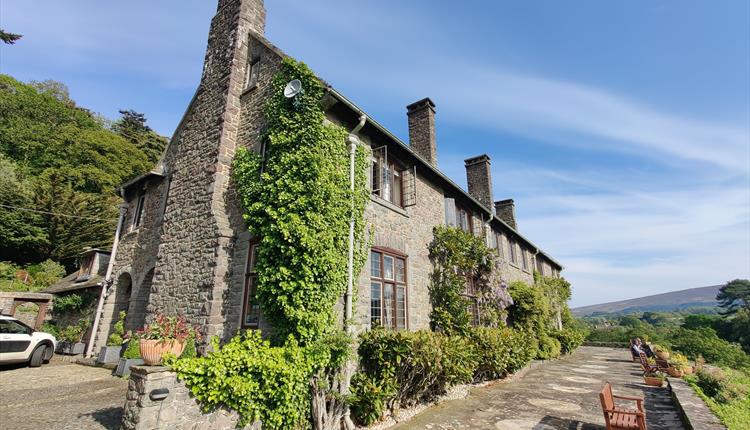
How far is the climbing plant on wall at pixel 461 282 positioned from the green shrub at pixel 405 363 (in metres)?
2.41

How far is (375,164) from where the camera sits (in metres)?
9.45

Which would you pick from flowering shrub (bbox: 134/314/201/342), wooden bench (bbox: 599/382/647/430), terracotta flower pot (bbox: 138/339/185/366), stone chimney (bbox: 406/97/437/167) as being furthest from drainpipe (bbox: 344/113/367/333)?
stone chimney (bbox: 406/97/437/167)

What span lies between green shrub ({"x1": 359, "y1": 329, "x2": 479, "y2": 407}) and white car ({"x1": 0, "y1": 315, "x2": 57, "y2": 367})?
11.0m

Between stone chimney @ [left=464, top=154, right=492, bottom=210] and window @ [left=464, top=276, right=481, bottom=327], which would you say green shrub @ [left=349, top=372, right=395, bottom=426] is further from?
stone chimney @ [left=464, top=154, right=492, bottom=210]

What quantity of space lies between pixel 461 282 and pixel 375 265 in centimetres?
378

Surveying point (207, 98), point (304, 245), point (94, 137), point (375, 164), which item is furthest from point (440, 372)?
point (94, 137)

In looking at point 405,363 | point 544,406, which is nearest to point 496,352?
point 544,406

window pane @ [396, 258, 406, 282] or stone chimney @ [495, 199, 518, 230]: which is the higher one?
stone chimney @ [495, 199, 518, 230]

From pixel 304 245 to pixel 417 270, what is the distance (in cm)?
456

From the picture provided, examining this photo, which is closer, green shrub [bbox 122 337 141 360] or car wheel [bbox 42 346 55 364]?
green shrub [bbox 122 337 141 360]

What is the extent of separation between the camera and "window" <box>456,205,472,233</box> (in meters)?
13.4

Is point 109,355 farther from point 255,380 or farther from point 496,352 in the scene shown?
point 496,352

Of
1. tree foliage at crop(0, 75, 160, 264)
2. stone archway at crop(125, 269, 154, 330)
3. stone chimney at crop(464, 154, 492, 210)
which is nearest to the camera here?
stone archway at crop(125, 269, 154, 330)

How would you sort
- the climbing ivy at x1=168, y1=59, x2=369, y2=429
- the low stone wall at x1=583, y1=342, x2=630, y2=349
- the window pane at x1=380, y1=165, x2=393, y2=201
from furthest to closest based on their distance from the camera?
1. the low stone wall at x1=583, y1=342, x2=630, y2=349
2. the window pane at x1=380, y1=165, x2=393, y2=201
3. the climbing ivy at x1=168, y1=59, x2=369, y2=429
